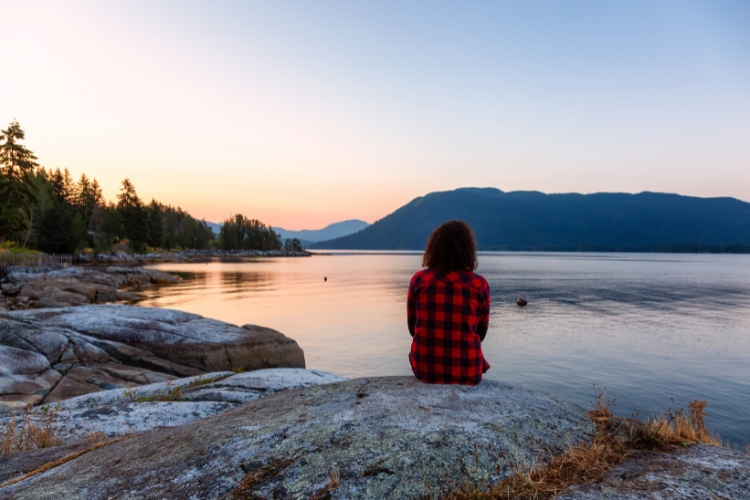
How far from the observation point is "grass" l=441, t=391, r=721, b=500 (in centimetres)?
336

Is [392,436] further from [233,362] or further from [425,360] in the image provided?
[233,362]

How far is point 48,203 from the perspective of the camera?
3590 inches

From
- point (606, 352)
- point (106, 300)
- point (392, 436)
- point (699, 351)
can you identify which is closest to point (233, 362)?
point (392, 436)

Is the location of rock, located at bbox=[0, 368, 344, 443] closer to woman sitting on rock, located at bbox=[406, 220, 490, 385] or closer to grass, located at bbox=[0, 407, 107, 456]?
grass, located at bbox=[0, 407, 107, 456]

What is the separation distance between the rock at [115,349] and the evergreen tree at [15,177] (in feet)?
207

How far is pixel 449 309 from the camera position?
5.16m

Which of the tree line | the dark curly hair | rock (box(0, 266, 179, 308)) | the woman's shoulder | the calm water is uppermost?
the tree line

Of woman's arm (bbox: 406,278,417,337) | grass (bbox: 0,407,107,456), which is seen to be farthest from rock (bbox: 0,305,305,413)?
woman's arm (bbox: 406,278,417,337)

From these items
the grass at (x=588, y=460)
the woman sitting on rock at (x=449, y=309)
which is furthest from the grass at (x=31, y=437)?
the grass at (x=588, y=460)

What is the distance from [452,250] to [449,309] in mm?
756

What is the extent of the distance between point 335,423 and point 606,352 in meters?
23.5

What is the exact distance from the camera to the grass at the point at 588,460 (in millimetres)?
3355

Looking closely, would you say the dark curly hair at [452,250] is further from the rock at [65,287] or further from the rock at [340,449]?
the rock at [65,287]

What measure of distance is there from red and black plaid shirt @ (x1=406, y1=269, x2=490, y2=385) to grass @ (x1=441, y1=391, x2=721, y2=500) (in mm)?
1530
